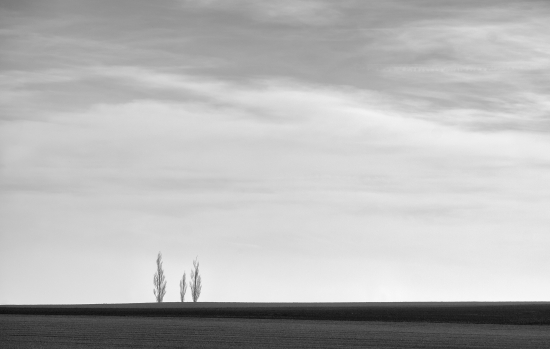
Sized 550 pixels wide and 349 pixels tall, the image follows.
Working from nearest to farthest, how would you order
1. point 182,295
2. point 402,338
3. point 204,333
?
1. point 402,338
2. point 204,333
3. point 182,295

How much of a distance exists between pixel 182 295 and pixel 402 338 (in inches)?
4481

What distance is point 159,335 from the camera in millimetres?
46312

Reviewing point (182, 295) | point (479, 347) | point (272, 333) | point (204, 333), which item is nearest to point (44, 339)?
point (204, 333)

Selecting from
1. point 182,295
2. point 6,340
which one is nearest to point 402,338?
point 6,340

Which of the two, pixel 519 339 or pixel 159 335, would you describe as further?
pixel 159 335

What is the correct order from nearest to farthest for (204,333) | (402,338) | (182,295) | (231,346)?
(231,346), (402,338), (204,333), (182,295)

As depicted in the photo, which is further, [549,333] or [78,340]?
[549,333]

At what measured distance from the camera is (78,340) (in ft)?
136

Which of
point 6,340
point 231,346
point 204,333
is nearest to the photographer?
point 231,346

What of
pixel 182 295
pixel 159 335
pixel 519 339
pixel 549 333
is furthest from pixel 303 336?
pixel 182 295

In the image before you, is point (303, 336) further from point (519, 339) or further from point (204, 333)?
point (519, 339)

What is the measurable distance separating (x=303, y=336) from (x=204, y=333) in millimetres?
5999

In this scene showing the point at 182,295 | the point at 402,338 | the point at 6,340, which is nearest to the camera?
the point at 6,340

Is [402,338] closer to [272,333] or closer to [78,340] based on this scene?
[272,333]
